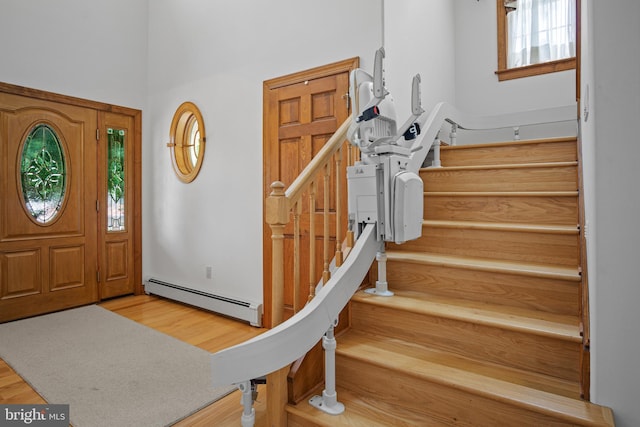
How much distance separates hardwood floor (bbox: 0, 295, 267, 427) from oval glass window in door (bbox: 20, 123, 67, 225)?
123cm

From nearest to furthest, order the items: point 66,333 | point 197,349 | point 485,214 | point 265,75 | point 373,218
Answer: point 373,218, point 485,214, point 197,349, point 66,333, point 265,75

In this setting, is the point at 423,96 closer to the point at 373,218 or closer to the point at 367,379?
the point at 373,218

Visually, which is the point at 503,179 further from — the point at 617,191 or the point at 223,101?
the point at 223,101

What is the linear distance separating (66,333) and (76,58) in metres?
2.97

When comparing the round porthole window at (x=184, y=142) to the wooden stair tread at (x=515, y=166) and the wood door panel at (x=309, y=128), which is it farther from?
the wooden stair tread at (x=515, y=166)

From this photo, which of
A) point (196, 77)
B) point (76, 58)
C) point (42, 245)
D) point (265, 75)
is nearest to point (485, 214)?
point (265, 75)

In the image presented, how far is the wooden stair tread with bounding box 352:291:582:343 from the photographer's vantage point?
1.44 m

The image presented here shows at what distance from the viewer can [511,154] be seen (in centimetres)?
269

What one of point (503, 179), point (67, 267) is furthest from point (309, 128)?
point (67, 267)

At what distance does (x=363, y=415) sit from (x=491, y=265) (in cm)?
98

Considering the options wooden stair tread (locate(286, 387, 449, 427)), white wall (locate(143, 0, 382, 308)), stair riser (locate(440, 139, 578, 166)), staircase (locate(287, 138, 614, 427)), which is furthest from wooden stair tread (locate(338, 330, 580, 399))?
white wall (locate(143, 0, 382, 308))

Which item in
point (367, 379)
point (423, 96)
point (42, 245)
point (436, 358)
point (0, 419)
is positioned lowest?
point (0, 419)

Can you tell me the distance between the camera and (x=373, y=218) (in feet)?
6.21

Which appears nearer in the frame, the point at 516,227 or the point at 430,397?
the point at 430,397
